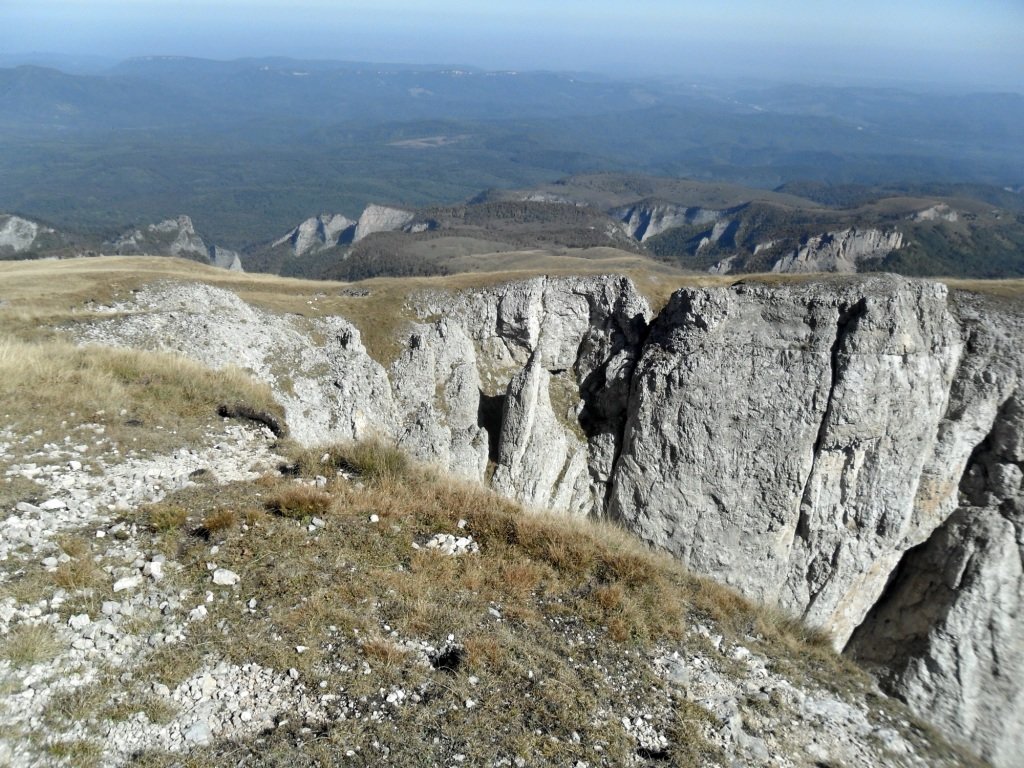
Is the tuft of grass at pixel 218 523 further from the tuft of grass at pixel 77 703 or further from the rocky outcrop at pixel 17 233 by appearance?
the rocky outcrop at pixel 17 233

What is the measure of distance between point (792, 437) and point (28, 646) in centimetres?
2688

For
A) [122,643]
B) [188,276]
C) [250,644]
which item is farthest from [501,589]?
[188,276]

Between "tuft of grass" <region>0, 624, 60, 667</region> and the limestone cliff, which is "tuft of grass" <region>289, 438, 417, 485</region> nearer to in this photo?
"tuft of grass" <region>0, 624, 60, 667</region>

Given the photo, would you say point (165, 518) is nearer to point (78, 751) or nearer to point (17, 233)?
point (78, 751)

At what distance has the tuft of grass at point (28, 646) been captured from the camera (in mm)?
6285

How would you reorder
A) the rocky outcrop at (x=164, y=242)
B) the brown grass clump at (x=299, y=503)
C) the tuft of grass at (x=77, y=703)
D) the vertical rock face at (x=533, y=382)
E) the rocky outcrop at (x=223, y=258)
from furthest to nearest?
the rocky outcrop at (x=223, y=258), the rocky outcrop at (x=164, y=242), the vertical rock face at (x=533, y=382), the brown grass clump at (x=299, y=503), the tuft of grass at (x=77, y=703)

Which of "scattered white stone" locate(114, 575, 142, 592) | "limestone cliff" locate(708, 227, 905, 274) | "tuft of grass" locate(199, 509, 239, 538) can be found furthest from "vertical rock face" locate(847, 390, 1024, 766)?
"limestone cliff" locate(708, 227, 905, 274)

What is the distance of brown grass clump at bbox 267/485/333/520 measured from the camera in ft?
31.2

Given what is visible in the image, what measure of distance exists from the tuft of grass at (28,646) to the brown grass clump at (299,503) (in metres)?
3.36

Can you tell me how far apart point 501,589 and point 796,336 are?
2294cm

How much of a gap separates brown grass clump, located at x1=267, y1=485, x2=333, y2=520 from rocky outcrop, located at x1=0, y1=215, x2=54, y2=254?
192081 millimetres

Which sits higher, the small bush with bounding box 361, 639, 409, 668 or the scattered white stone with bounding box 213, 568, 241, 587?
the scattered white stone with bounding box 213, 568, 241, 587

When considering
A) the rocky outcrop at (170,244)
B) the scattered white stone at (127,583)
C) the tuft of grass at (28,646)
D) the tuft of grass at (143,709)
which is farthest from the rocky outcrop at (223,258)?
the tuft of grass at (143,709)

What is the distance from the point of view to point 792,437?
87.5ft
